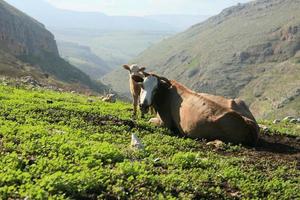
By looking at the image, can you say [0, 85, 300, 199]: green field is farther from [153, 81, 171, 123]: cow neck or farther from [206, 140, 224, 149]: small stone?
[153, 81, 171, 123]: cow neck

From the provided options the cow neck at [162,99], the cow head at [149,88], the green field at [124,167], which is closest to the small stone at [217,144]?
the green field at [124,167]

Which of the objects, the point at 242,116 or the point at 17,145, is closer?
the point at 17,145

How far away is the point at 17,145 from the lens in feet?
39.9

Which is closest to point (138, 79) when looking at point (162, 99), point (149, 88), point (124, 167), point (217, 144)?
point (149, 88)

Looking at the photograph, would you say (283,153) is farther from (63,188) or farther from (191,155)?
(63,188)

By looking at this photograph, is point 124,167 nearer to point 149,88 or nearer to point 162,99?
point 149,88

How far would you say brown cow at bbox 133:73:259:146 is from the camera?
17.0 m

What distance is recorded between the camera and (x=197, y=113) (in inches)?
699

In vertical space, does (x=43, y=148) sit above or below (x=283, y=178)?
above

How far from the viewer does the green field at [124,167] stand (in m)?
9.50

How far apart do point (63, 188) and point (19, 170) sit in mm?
1137

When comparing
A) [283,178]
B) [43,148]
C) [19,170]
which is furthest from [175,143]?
[19,170]

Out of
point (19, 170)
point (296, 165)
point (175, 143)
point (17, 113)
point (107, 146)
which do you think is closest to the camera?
point (19, 170)

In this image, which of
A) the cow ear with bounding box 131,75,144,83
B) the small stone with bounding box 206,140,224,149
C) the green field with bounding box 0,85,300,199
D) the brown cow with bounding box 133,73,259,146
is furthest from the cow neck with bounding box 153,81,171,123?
the small stone with bounding box 206,140,224,149
